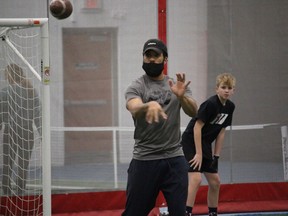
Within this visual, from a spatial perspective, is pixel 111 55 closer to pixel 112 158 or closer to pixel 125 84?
pixel 125 84

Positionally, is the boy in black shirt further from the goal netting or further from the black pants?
the goal netting

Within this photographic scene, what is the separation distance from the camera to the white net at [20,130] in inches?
246

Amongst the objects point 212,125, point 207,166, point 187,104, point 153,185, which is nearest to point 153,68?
point 187,104

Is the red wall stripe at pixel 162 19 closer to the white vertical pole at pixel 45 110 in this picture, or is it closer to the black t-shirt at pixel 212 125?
the black t-shirt at pixel 212 125

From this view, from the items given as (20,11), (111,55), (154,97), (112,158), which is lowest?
(112,158)

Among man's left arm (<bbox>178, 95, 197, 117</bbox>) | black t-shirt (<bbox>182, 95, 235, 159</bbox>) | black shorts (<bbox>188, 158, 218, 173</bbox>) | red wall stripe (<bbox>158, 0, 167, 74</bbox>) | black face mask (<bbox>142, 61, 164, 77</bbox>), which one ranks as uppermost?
red wall stripe (<bbox>158, 0, 167, 74</bbox>)

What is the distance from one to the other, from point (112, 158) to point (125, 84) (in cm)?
84

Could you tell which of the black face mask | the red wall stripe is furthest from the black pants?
the red wall stripe

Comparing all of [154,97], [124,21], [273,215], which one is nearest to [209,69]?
[124,21]

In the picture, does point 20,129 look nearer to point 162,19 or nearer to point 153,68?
point 162,19

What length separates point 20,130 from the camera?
6.36 meters

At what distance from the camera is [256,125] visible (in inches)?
276

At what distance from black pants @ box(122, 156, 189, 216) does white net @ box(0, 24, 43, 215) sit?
2105 millimetres

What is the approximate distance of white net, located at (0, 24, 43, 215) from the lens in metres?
6.25
